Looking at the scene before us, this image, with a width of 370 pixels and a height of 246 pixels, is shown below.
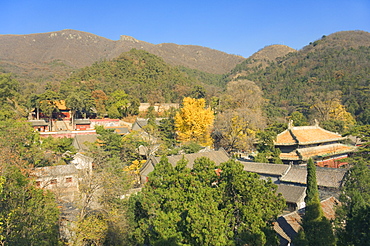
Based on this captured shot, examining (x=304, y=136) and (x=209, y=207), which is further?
(x=304, y=136)

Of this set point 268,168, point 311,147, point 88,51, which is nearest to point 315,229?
point 268,168

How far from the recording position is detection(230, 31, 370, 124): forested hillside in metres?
56.6

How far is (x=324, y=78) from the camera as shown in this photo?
72125mm

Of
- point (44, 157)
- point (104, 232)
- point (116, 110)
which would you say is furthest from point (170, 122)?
point (104, 232)

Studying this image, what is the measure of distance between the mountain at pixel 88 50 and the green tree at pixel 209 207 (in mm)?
129217

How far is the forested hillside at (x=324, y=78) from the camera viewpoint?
56.6m

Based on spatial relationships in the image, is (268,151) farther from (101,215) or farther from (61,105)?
(61,105)

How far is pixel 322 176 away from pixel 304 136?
683 centimetres

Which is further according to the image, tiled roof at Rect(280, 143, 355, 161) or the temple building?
the temple building

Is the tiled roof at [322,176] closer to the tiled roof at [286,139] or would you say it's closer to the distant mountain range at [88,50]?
the tiled roof at [286,139]

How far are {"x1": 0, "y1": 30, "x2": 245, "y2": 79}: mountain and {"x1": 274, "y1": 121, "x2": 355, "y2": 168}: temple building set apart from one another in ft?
375

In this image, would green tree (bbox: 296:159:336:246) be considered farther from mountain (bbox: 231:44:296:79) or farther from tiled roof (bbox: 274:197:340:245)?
mountain (bbox: 231:44:296:79)

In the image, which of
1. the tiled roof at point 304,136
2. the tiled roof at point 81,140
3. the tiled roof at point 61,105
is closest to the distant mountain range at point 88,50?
the tiled roof at point 61,105

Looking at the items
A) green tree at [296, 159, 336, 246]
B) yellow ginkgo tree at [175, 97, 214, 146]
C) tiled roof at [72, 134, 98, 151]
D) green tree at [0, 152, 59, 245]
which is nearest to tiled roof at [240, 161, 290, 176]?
yellow ginkgo tree at [175, 97, 214, 146]
